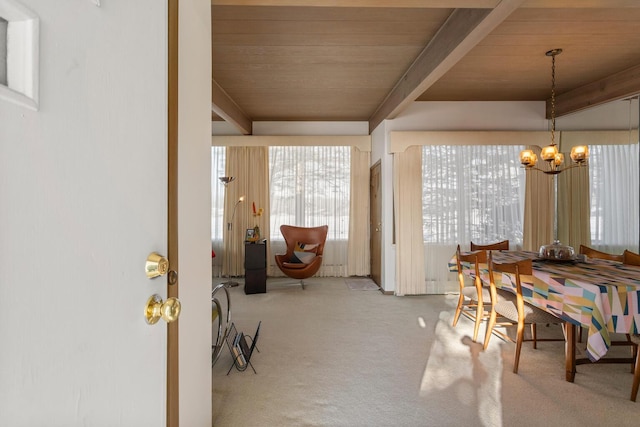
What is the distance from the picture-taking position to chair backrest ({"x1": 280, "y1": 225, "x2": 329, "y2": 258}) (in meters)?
5.76

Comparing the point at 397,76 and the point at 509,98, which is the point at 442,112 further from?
the point at 397,76

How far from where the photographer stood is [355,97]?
15.8 feet

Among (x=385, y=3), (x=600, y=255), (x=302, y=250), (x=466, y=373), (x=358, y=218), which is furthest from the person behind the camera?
(x=358, y=218)

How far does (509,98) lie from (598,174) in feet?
5.70

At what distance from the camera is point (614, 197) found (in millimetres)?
4980

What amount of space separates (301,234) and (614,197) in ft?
15.7

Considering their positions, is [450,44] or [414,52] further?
[414,52]

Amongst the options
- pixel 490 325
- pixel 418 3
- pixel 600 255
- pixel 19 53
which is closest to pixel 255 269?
pixel 490 325

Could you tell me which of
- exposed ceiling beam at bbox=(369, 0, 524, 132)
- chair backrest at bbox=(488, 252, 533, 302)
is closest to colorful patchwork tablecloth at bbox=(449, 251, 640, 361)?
chair backrest at bbox=(488, 252, 533, 302)

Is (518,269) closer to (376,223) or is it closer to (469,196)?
(469,196)

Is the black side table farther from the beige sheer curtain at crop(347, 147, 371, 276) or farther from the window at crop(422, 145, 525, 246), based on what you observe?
the window at crop(422, 145, 525, 246)

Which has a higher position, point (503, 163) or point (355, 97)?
point (355, 97)

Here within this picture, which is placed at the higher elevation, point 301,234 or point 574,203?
point 574,203

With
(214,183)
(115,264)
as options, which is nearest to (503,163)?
(214,183)
